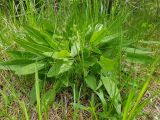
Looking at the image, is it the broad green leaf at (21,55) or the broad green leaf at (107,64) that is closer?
the broad green leaf at (107,64)

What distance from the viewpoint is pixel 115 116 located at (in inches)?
64.6

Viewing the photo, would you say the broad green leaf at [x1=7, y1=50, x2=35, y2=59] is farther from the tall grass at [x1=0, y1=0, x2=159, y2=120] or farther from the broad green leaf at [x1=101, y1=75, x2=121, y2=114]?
the broad green leaf at [x1=101, y1=75, x2=121, y2=114]

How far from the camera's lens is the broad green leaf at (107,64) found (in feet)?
5.44

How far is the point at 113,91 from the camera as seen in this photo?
1.70m

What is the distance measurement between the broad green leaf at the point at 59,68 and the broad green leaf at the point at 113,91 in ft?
0.55

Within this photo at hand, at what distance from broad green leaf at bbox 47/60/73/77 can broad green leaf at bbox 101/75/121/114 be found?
0.55 ft

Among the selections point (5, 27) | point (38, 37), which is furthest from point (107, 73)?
point (5, 27)

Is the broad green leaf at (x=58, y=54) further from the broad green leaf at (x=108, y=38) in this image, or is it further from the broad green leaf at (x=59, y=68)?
the broad green leaf at (x=108, y=38)

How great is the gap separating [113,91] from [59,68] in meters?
0.26

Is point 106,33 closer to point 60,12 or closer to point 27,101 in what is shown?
point 60,12

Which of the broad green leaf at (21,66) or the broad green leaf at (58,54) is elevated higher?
the broad green leaf at (58,54)

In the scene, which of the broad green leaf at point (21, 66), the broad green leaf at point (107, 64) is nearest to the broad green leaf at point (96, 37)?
the broad green leaf at point (107, 64)

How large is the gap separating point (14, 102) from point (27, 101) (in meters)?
0.06

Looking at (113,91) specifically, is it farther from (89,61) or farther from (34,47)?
(34,47)
